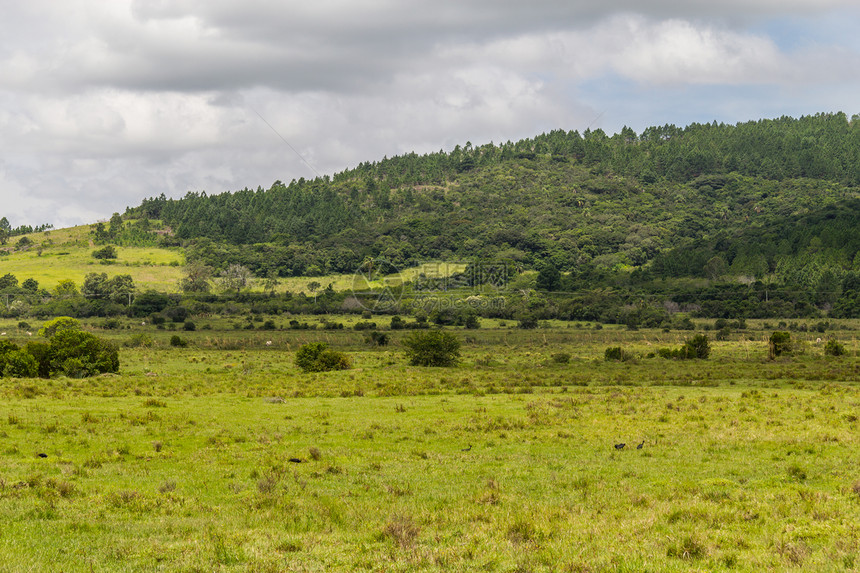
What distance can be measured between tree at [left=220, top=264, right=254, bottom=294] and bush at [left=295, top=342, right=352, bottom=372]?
319 feet


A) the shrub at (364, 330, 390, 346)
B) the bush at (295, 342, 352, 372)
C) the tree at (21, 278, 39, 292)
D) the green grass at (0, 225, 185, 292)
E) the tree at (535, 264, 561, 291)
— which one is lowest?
the shrub at (364, 330, 390, 346)

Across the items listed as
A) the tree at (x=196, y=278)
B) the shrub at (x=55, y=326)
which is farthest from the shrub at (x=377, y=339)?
the tree at (x=196, y=278)

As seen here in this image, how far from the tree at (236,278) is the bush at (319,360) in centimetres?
9713

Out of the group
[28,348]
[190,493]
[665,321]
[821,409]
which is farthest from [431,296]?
[190,493]

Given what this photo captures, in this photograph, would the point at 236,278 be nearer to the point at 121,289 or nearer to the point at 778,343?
the point at 121,289

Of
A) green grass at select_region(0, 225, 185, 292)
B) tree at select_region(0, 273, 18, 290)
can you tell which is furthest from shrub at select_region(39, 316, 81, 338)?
tree at select_region(0, 273, 18, 290)

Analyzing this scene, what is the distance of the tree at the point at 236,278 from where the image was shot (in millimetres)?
153750

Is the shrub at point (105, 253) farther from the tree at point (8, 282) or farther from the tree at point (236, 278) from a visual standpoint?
the tree at point (236, 278)

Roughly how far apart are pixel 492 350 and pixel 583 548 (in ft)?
204

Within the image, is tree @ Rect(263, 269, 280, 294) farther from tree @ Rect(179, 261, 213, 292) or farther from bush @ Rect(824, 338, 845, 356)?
bush @ Rect(824, 338, 845, 356)

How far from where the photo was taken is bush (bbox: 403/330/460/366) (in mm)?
57031

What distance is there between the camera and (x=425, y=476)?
16625 mm

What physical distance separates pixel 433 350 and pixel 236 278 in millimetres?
110302

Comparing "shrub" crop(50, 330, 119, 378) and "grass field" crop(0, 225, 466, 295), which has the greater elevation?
"grass field" crop(0, 225, 466, 295)
